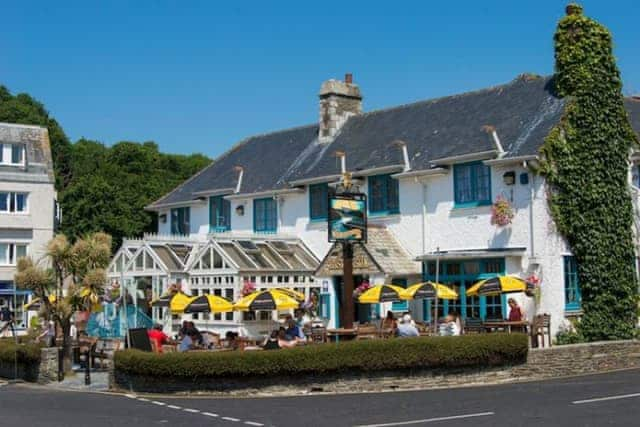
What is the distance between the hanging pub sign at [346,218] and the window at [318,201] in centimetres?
1012

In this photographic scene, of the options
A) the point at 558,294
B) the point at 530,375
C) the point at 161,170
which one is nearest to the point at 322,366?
the point at 530,375

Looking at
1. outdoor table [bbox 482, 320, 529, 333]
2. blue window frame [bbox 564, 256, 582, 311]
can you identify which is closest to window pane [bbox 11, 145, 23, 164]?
outdoor table [bbox 482, 320, 529, 333]

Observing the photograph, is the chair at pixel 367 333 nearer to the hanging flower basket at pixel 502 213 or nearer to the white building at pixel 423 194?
the white building at pixel 423 194

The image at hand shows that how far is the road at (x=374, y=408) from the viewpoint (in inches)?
566

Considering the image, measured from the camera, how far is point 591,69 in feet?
90.6

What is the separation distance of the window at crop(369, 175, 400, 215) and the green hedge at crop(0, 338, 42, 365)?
1266 centimetres

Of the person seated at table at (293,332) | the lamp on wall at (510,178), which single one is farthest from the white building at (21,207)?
the lamp on wall at (510,178)

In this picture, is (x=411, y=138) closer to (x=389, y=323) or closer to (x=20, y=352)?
(x=389, y=323)

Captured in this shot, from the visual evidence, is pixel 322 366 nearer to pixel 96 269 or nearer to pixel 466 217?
pixel 96 269

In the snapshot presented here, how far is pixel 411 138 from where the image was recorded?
105 ft

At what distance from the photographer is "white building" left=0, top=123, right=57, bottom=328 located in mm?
49625

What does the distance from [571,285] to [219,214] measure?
640 inches

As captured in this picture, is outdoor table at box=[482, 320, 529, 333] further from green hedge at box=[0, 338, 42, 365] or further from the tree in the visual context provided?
green hedge at box=[0, 338, 42, 365]

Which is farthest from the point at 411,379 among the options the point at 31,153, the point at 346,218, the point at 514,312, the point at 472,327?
the point at 31,153
